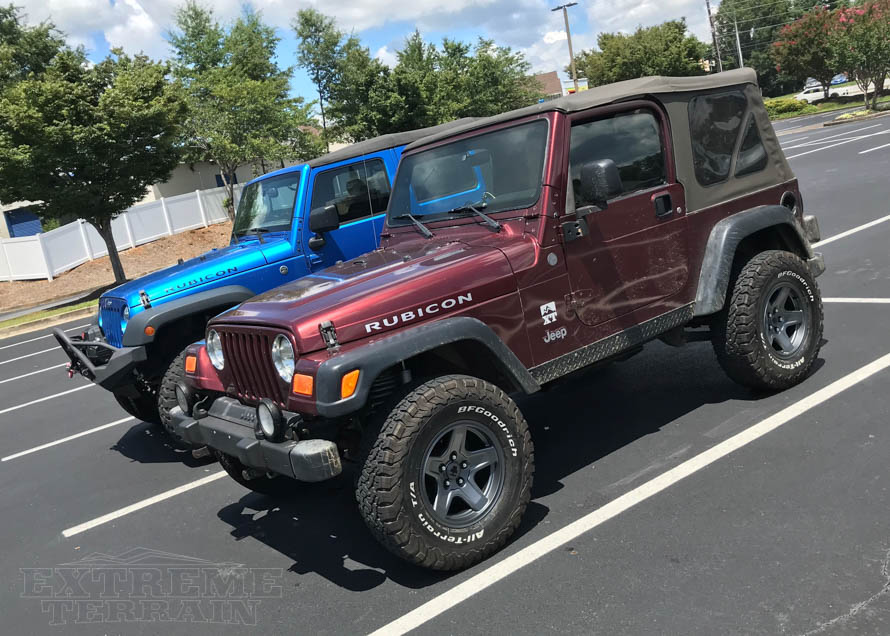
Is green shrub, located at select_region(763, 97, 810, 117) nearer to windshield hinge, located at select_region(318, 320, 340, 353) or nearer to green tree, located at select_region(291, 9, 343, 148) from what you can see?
green tree, located at select_region(291, 9, 343, 148)

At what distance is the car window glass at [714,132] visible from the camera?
4.99 m

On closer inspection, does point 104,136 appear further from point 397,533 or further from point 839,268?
point 397,533

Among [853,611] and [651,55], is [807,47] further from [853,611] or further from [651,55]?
[853,611]

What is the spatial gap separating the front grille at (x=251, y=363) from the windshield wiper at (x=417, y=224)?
52.7 inches

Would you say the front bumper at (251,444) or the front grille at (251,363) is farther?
the front grille at (251,363)

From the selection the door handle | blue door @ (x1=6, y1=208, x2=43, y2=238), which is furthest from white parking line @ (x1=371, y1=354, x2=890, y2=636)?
blue door @ (x1=6, y1=208, x2=43, y2=238)

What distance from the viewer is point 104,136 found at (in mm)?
18031

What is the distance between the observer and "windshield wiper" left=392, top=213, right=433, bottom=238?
4738mm

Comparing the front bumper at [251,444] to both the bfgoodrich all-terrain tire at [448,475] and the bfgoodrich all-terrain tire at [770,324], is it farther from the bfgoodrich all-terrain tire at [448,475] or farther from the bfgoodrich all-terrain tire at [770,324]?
the bfgoodrich all-terrain tire at [770,324]

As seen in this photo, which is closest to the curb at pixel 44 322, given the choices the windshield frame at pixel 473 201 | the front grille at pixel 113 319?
the front grille at pixel 113 319

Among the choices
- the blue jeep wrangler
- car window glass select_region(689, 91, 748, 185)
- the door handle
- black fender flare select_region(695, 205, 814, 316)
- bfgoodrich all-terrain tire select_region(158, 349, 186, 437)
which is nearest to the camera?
the door handle

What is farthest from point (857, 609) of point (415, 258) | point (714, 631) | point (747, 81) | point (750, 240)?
point (747, 81)

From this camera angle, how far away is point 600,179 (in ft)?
13.4

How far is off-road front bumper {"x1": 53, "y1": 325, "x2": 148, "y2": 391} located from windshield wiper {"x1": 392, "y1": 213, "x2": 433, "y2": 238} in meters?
2.32
